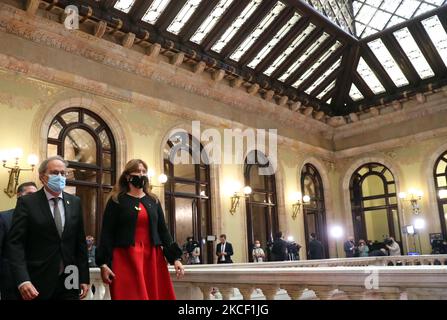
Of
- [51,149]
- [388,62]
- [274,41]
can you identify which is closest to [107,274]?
[51,149]

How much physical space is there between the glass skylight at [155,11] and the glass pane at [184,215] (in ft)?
17.4

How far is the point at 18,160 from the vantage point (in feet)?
32.1

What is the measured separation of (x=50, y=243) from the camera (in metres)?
2.97

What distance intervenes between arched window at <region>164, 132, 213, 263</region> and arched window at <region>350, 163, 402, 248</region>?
26.1ft

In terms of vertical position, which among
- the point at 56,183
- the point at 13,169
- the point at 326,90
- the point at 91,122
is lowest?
the point at 56,183

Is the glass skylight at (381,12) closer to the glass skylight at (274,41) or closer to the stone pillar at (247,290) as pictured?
the glass skylight at (274,41)

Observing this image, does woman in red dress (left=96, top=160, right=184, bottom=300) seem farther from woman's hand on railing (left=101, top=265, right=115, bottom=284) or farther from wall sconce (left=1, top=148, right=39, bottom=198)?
wall sconce (left=1, top=148, right=39, bottom=198)

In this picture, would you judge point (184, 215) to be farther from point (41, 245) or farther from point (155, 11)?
point (41, 245)

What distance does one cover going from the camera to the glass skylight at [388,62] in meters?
16.4

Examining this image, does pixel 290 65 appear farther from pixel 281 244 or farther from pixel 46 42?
pixel 46 42

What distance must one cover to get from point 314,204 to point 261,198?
124 inches

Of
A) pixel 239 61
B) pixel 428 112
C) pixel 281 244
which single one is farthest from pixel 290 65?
pixel 281 244

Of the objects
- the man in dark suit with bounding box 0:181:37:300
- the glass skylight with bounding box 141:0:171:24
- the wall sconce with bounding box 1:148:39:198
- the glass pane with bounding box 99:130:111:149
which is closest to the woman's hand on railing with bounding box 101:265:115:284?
the man in dark suit with bounding box 0:181:37:300

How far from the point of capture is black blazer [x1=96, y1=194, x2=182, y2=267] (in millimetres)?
3324
